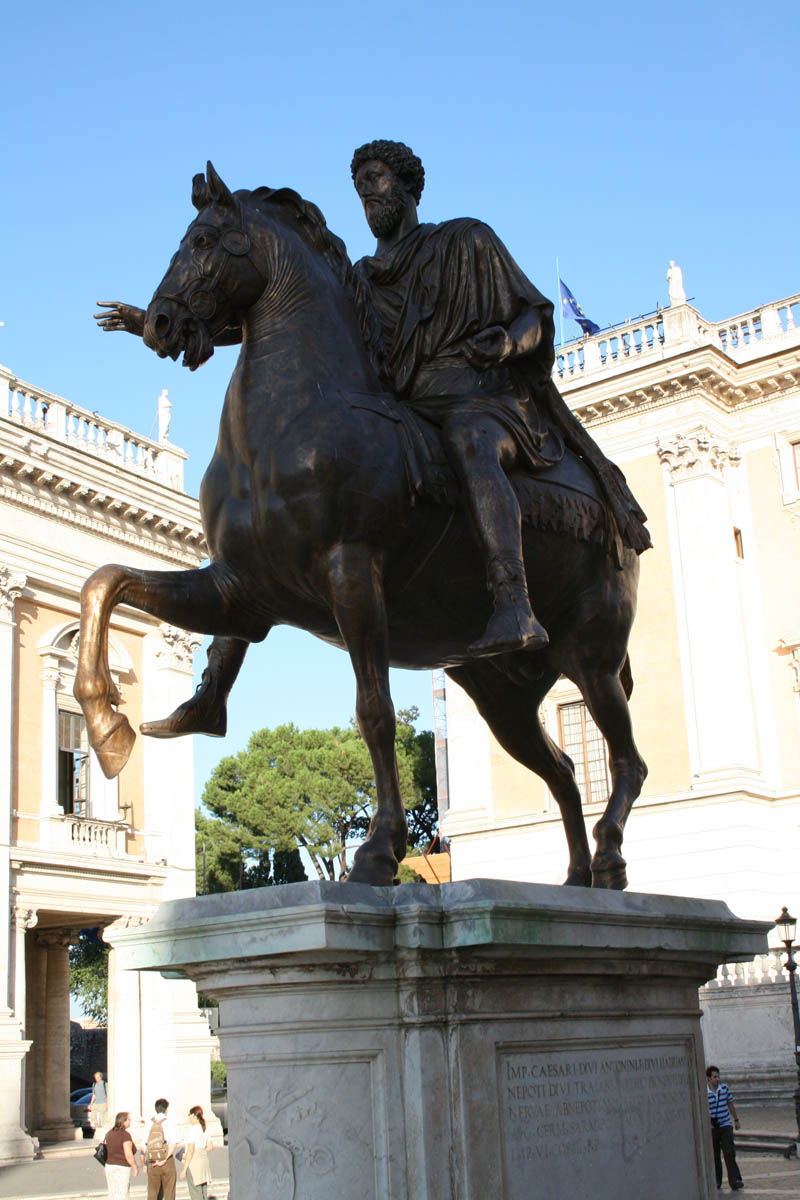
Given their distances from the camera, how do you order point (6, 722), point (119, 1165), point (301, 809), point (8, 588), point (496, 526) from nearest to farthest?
point (496, 526) → point (119, 1165) → point (6, 722) → point (8, 588) → point (301, 809)

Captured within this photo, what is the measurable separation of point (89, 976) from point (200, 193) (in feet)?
149

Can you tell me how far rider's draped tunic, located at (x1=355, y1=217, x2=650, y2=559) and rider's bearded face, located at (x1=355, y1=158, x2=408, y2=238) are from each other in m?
0.14

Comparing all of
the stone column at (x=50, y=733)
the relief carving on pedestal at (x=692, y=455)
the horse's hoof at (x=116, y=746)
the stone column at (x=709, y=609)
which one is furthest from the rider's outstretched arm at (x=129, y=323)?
the relief carving on pedestal at (x=692, y=455)

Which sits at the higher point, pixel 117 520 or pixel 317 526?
pixel 117 520

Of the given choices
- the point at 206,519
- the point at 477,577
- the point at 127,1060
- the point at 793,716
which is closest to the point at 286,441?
the point at 206,519

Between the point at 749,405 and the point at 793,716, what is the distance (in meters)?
6.25

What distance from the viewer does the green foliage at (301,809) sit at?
4512 cm

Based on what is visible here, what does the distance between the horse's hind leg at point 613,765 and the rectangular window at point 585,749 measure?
2008cm

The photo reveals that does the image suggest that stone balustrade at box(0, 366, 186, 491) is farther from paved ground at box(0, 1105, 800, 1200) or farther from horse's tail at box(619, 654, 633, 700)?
horse's tail at box(619, 654, 633, 700)

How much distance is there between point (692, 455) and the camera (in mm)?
26422

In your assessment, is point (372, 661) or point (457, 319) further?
point (457, 319)

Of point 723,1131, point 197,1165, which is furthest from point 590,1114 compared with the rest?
point 197,1165

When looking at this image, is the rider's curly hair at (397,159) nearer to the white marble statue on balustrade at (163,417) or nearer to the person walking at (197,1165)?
the person walking at (197,1165)

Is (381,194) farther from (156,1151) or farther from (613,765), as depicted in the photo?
(156,1151)
